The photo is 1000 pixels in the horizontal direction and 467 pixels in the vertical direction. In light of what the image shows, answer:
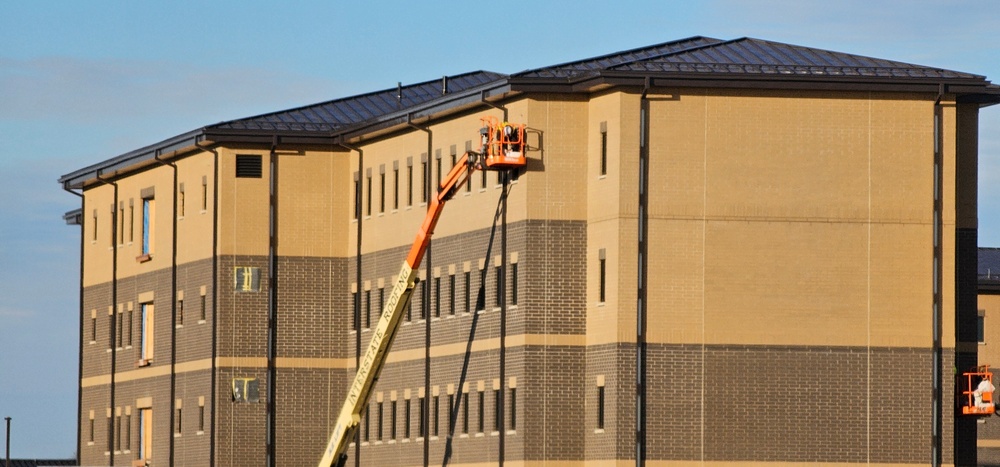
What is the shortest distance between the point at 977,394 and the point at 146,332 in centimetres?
3254

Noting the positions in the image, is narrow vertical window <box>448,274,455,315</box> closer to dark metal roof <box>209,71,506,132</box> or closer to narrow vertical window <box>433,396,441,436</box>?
narrow vertical window <box>433,396,441,436</box>

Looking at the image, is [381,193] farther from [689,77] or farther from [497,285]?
[689,77]

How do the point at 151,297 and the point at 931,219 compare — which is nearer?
the point at 931,219

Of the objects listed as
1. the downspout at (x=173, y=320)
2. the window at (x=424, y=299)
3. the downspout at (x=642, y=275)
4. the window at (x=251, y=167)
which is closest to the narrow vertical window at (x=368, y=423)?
the window at (x=424, y=299)

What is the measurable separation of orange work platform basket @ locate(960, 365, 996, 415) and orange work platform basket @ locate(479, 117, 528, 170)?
42.6 ft

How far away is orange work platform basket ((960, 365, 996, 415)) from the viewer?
6700cm

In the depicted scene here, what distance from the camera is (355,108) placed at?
8581 centimetres

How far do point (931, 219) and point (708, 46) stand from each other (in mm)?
8365

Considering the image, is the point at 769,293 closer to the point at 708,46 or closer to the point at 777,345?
the point at 777,345

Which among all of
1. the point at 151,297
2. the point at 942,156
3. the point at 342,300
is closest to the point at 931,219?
the point at 942,156

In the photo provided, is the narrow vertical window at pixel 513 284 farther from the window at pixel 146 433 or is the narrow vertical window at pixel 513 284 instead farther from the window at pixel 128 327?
the window at pixel 128 327

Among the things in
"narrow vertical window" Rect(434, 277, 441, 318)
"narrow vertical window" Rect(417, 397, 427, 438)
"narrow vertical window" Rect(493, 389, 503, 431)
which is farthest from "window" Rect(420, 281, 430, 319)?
"narrow vertical window" Rect(493, 389, 503, 431)

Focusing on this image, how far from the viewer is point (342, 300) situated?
271 ft

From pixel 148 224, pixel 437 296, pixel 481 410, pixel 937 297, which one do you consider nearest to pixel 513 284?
pixel 481 410
